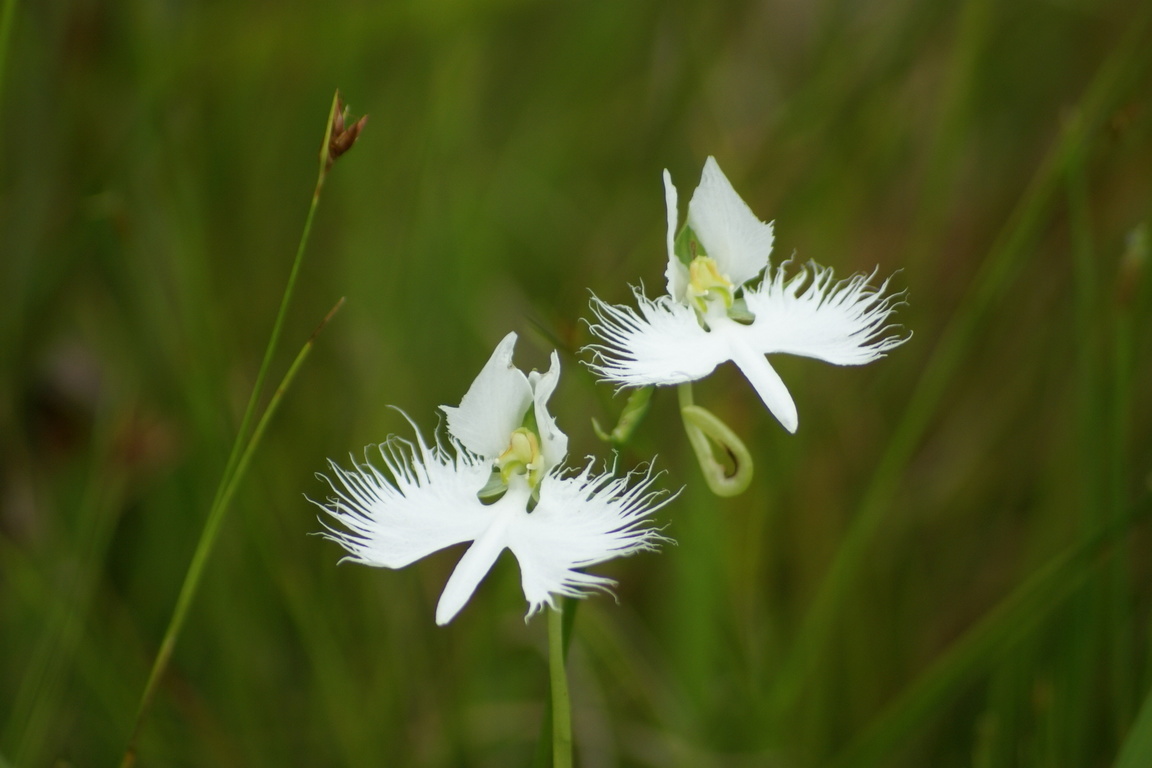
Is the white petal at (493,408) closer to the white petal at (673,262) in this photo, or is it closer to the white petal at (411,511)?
the white petal at (411,511)

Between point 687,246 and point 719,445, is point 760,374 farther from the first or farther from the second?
point 687,246

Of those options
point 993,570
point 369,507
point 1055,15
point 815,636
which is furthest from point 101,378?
point 1055,15

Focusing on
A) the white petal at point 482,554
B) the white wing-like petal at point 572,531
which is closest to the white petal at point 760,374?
the white wing-like petal at point 572,531

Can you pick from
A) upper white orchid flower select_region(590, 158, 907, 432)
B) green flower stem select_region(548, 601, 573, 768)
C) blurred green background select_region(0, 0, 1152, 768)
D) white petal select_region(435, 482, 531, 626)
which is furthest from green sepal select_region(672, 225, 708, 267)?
green flower stem select_region(548, 601, 573, 768)

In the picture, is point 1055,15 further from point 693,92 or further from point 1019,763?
point 1019,763

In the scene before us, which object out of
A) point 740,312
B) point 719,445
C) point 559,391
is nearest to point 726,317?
point 740,312

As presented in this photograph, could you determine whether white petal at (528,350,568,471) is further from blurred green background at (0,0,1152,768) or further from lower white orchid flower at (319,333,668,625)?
blurred green background at (0,0,1152,768)
